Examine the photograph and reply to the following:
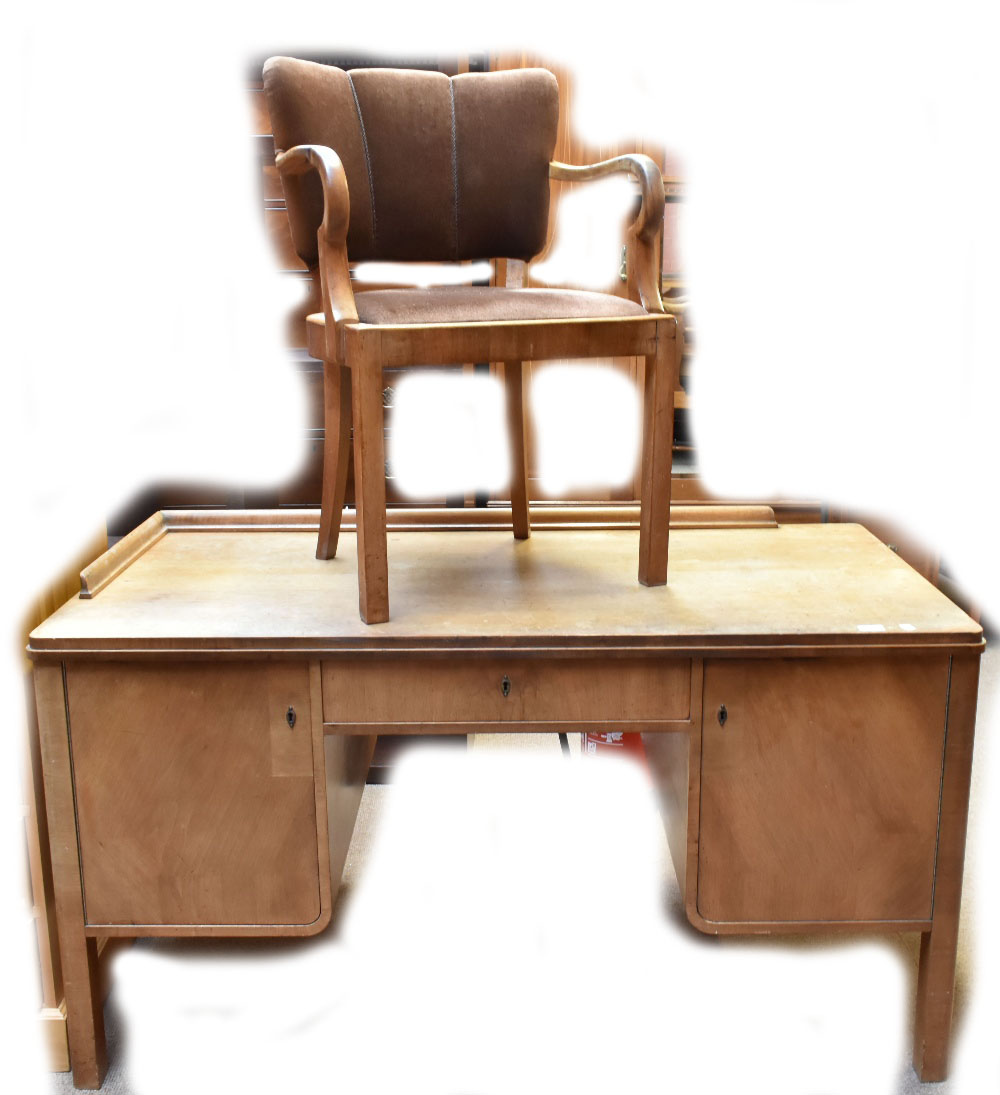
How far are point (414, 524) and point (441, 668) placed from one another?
55cm

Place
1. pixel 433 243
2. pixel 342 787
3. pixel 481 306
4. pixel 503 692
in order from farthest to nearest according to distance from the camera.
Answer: pixel 433 243
pixel 342 787
pixel 481 306
pixel 503 692

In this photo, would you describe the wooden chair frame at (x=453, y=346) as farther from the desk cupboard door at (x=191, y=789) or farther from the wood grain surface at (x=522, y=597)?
the desk cupboard door at (x=191, y=789)

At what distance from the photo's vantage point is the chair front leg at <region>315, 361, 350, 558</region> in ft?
5.85

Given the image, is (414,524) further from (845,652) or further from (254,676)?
(845,652)

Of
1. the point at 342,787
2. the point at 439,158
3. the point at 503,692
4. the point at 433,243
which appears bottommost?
the point at 342,787

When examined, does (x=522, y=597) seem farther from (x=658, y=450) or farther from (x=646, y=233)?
(x=646, y=233)

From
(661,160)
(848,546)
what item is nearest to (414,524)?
(848,546)

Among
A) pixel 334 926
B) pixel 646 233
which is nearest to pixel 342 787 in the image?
pixel 334 926

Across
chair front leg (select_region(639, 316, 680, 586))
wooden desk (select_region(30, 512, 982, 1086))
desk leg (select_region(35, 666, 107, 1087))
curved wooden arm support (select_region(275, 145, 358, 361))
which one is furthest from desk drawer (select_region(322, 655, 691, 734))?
curved wooden arm support (select_region(275, 145, 358, 361))

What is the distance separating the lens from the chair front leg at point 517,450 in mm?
1874

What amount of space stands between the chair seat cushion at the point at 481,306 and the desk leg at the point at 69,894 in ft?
2.07

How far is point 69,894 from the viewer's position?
1.47 meters

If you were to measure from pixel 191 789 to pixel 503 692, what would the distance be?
1.37 feet

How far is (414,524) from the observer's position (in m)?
1.96
